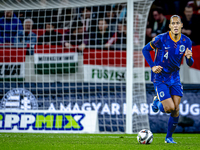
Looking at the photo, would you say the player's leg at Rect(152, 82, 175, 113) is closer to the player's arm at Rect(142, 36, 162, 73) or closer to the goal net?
the player's arm at Rect(142, 36, 162, 73)

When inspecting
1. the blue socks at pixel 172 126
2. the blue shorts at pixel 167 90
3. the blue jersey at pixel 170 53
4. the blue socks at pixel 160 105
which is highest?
the blue jersey at pixel 170 53

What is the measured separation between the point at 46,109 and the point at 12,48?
1.70 meters

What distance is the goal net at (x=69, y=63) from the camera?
26.3ft

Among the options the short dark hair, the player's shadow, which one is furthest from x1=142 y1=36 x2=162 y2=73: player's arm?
the short dark hair

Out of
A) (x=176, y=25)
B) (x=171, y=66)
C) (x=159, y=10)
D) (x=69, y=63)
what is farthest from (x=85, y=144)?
(x=159, y=10)

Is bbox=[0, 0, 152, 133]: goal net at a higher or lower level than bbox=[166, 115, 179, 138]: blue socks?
higher

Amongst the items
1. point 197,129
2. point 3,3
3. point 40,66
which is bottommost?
point 197,129

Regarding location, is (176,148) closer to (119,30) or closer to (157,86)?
(157,86)

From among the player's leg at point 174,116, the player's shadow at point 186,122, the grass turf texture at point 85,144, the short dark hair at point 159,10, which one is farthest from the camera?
the short dark hair at point 159,10

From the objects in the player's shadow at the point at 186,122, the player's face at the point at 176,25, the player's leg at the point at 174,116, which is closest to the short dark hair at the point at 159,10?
the player's shadow at the point at 186,122

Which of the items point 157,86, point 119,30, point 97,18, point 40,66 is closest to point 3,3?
point 40,66

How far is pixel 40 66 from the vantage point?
8211 millimetres

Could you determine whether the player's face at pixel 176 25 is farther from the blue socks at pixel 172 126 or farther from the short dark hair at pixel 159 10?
the short dark hair at pixel 159 10

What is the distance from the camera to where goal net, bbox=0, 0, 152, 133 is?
316 inches
